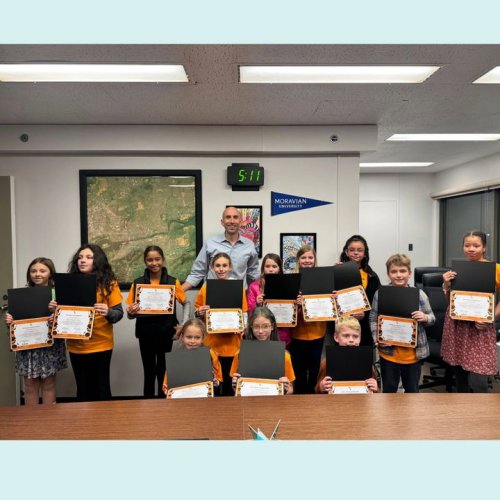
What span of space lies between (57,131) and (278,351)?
316 cm

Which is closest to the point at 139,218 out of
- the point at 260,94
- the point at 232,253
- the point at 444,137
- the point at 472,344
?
the point at 232,253

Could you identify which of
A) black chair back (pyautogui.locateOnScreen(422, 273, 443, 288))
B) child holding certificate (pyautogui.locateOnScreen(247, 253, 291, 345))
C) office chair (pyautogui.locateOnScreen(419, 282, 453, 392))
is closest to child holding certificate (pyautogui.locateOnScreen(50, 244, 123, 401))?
child holding certificate (pyautogui.locateOnScreen(247, 253, 291, 345))

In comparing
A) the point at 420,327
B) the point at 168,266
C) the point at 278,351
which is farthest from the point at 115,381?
the point at 420,327

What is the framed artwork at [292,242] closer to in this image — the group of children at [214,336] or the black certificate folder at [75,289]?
the group of children at [214,336]

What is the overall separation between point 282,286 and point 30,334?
1790 mm

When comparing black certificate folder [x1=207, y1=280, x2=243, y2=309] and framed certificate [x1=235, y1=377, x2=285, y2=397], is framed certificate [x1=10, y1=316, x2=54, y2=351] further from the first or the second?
framed certificate [x1=235, y1=377, x2=285, y2=397]

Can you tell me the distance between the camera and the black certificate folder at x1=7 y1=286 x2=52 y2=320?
9.04 feet

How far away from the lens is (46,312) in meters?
2.82

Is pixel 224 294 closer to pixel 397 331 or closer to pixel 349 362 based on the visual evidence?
pixel 349 362

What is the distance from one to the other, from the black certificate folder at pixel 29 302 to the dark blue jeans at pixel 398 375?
242 cm

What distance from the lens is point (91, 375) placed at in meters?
3.00

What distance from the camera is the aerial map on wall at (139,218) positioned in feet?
13.2

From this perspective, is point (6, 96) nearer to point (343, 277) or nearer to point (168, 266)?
point (168, 266)

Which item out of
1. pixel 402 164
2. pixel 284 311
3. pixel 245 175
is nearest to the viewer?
pixel 284 311
